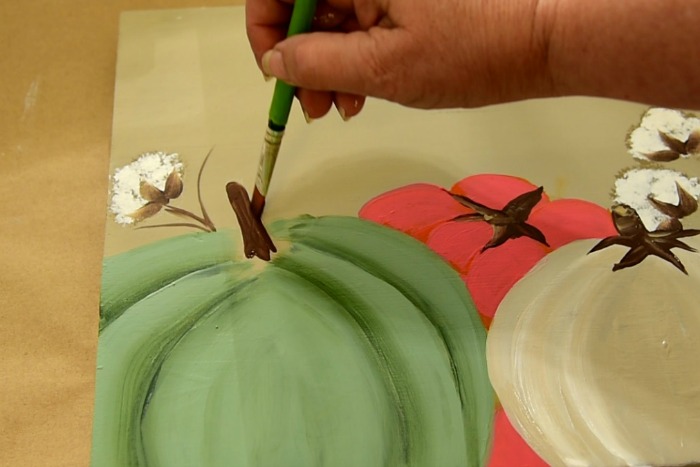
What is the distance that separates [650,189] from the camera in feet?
2.42

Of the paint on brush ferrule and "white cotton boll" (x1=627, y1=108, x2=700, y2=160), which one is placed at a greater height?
"white cotton boll" (x1=627, y1=108, x2=700, y2=160)

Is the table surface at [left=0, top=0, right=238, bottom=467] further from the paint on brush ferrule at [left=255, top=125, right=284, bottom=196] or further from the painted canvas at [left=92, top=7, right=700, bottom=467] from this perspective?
the paint on brush ferrule at [left=255, top=125, right=284, bottom=196]

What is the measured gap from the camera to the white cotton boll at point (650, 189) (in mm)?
721

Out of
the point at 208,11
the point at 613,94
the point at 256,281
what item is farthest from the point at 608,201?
the point at 208,11

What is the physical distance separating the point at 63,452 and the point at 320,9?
451 millimetres

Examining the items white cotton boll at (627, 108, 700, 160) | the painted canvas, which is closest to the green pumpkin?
the painted canvas

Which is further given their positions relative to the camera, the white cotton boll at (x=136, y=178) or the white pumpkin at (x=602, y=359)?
the white cotton boll at (x=136, y=178)

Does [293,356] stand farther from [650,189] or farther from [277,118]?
[650,189]

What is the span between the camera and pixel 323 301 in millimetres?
650

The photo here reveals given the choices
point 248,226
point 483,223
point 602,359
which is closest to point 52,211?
point 248,226

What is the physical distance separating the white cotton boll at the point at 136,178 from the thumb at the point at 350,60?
24 centimetres

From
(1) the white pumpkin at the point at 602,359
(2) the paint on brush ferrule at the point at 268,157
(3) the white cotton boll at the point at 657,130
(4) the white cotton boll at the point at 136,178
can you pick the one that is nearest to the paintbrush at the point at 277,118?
(2) the paint on brush ferrule at the point at 268,157

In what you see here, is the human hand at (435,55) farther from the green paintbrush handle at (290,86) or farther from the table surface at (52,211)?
the table surface at (52,211)

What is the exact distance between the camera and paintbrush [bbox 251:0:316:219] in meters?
0.60
